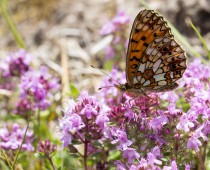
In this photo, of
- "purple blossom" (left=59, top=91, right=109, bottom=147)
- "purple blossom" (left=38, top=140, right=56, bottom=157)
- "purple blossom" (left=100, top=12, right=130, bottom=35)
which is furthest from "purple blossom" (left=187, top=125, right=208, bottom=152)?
"purple blossom" (left=100, top=12, right=130, bottom=35)

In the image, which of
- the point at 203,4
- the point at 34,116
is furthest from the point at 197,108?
the point at 203,4

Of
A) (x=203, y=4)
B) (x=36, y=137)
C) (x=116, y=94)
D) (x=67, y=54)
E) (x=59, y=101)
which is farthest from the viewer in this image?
(x=67, y=54)

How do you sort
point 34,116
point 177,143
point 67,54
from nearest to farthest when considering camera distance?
point 177,143, point 34,116, point 67,54

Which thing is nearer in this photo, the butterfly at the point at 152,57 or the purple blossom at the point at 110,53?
the butterfly at the point at 152,57

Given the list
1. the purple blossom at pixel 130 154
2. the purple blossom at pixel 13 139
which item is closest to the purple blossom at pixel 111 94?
the purple blossom at pixel 13 139

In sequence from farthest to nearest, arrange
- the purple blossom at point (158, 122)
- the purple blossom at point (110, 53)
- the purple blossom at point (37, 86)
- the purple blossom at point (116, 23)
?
the purple blossom at point (110, 53) < the purple blossom at point (116, 23) < the purple blossom at point (37, 86) < the purple blossom at point (158, 122)

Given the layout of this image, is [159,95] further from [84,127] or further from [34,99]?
[34,99]

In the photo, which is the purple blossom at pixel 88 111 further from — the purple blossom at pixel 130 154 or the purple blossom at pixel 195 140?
the purple blossom at pixel 195 140
